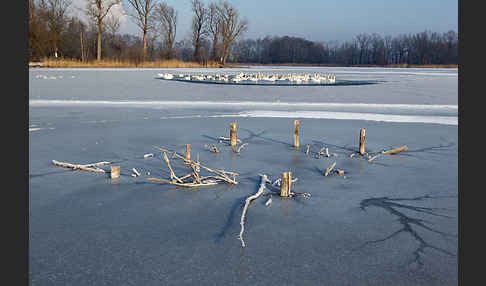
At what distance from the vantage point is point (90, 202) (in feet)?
10.7

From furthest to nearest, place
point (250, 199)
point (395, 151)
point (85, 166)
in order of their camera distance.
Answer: point (395, 151), point (85, 166), point (250, 199)

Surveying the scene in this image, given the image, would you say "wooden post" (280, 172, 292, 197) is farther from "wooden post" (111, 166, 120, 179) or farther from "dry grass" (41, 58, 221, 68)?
"dry grass" (41, 58, 221, 68)

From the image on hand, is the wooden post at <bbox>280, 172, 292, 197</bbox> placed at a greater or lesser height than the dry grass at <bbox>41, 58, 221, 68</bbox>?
lesser

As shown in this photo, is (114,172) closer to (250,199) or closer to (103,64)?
(250,199)

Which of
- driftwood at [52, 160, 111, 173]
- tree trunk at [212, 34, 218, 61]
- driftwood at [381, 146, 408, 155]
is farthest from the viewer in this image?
tree trunk at [212, 34, 218, 61]

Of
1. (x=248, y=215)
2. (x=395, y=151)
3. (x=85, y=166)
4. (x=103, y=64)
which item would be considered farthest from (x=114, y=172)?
(x=103, y=64)

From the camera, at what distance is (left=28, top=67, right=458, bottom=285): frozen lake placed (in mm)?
2176

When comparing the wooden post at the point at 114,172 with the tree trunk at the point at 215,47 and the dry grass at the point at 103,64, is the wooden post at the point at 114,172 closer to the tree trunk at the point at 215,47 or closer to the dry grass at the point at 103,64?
the dry grass at the point at 103,64

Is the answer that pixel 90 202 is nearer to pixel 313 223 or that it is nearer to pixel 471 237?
pixel 313 223

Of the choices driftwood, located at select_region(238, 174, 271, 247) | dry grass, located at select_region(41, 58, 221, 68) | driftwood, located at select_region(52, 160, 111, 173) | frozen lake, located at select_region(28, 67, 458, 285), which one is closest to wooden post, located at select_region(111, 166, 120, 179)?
frozen lake, located at select_region(28, 67, 458, 285)

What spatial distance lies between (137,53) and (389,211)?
38.8m

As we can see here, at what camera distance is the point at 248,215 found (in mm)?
2988

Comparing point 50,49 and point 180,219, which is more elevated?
point 50,49

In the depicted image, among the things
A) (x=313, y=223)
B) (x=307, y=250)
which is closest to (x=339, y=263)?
(x=307, y=250)
